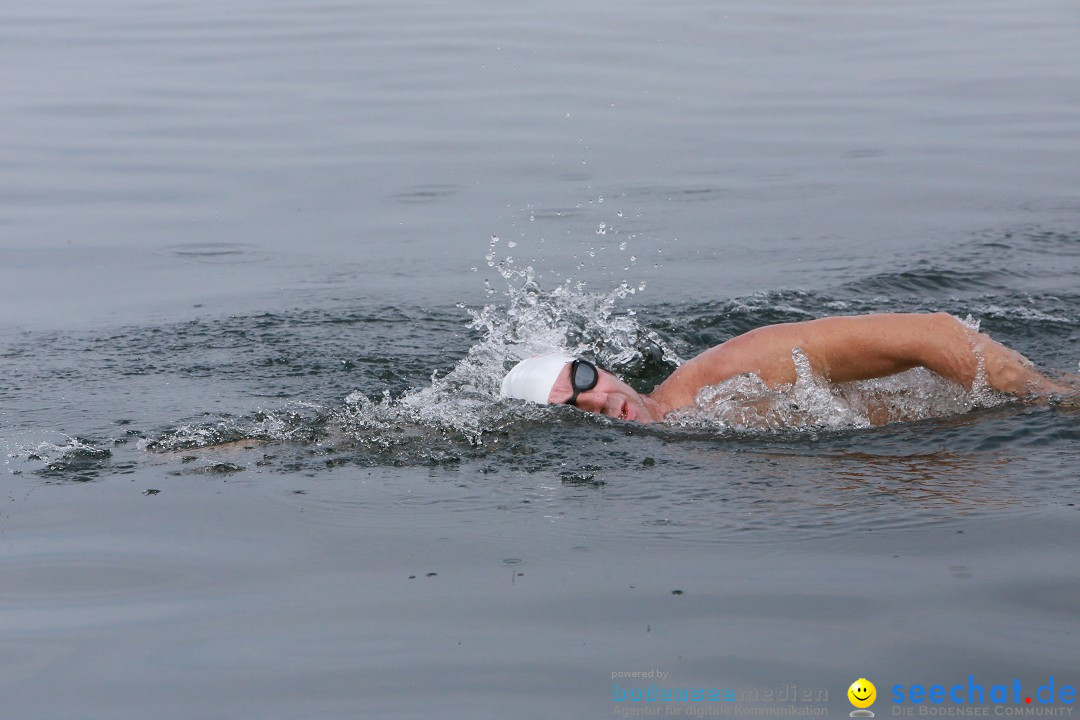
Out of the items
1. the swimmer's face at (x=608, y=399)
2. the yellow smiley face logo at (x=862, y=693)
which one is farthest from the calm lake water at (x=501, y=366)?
the swimmer's face at (x=608, y=399)

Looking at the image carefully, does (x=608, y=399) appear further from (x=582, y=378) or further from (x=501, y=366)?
(x=501, y=366)

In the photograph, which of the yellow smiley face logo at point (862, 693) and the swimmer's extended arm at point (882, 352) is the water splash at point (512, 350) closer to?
the swimmer's extended arm at point (882, 352)

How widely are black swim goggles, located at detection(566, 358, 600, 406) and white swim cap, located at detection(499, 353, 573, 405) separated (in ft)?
0.35

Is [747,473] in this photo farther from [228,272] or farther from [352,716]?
[228,272]

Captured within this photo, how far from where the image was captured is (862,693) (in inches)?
146

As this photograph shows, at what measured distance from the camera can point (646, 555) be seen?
4.73 metres

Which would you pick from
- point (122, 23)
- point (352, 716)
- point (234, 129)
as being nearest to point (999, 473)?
point (352, 716)

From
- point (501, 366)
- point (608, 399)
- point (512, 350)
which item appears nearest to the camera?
point (608, 399)

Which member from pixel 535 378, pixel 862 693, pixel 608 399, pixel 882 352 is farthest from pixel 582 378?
pixel 862 693

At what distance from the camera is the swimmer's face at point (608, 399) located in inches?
262

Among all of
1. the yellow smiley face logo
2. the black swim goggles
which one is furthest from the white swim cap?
the yellow smiley face logo

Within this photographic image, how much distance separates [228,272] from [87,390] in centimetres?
284

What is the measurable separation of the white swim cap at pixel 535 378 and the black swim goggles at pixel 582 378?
11 centimetres

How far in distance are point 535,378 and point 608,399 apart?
0.43m
